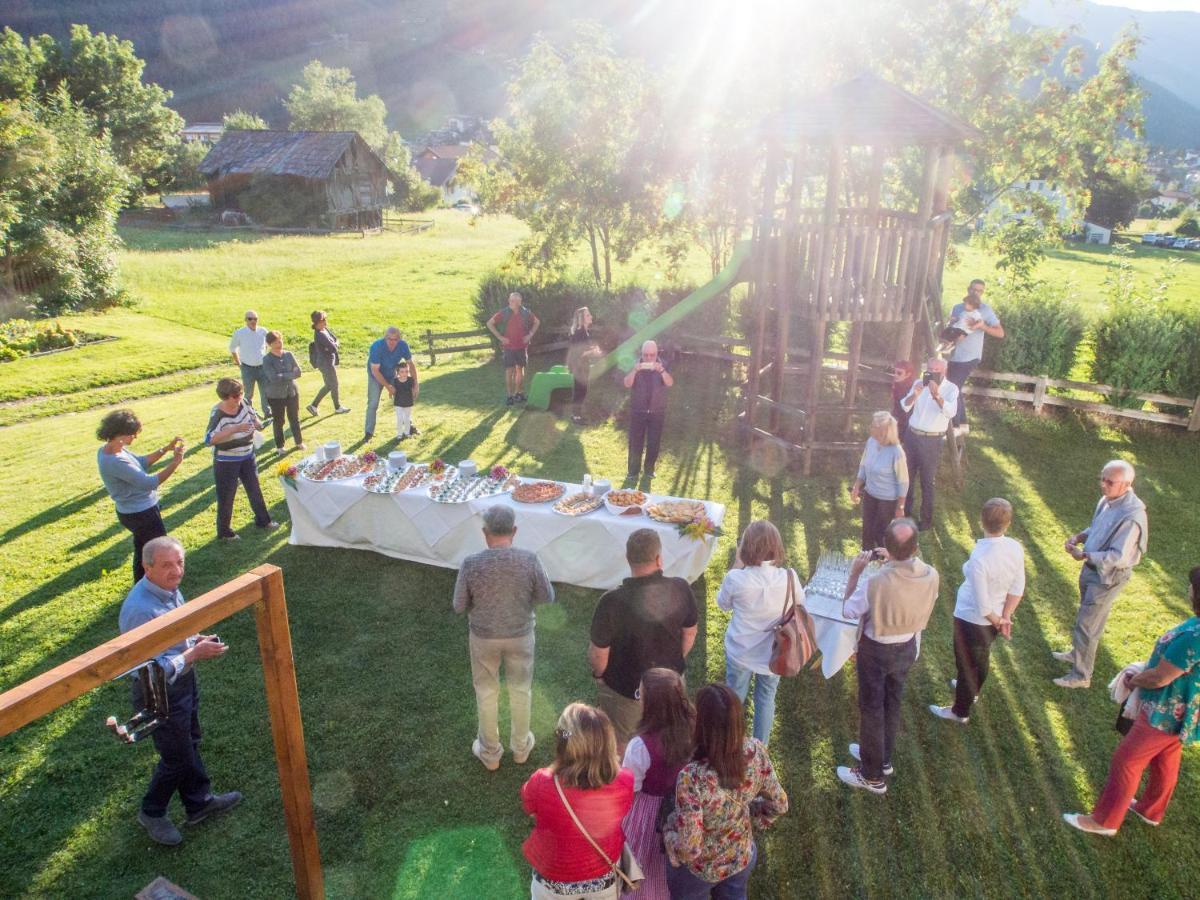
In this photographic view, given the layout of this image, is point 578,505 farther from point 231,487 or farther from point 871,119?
point 871,119

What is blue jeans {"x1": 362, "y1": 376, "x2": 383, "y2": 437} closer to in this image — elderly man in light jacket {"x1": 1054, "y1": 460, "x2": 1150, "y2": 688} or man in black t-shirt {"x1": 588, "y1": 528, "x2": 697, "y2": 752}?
man in black t-shirt {"x1": 588, "y1": 528, "x2": 697, "y2": 752}

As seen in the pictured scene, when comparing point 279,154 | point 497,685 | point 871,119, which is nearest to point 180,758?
point 497,685

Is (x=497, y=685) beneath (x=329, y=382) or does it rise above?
beneath

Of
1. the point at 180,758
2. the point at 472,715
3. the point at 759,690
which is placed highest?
the point at 759,690

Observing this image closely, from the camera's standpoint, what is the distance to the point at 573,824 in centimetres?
301

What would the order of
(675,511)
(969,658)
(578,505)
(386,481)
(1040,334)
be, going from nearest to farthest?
1. (969,658)
2. (675,511)
3. (578,505)
4. (386,481)
5. (1040,334)

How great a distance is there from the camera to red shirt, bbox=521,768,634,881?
300 cm

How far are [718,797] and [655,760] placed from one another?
40 cm

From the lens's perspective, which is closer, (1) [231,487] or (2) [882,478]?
(2) [882,478]

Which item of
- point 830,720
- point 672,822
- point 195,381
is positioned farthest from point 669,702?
point 195,381

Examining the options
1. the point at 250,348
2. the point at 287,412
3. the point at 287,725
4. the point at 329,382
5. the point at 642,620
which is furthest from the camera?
the point at 329,382

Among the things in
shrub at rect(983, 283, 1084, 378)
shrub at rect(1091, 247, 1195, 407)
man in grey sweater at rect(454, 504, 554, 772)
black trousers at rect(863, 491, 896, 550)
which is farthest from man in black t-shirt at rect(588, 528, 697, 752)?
shrub at rect(1091, 247, 1195, 407)

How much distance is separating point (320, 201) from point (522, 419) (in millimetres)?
36068

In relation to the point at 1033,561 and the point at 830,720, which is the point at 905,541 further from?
the point at 1033,561
